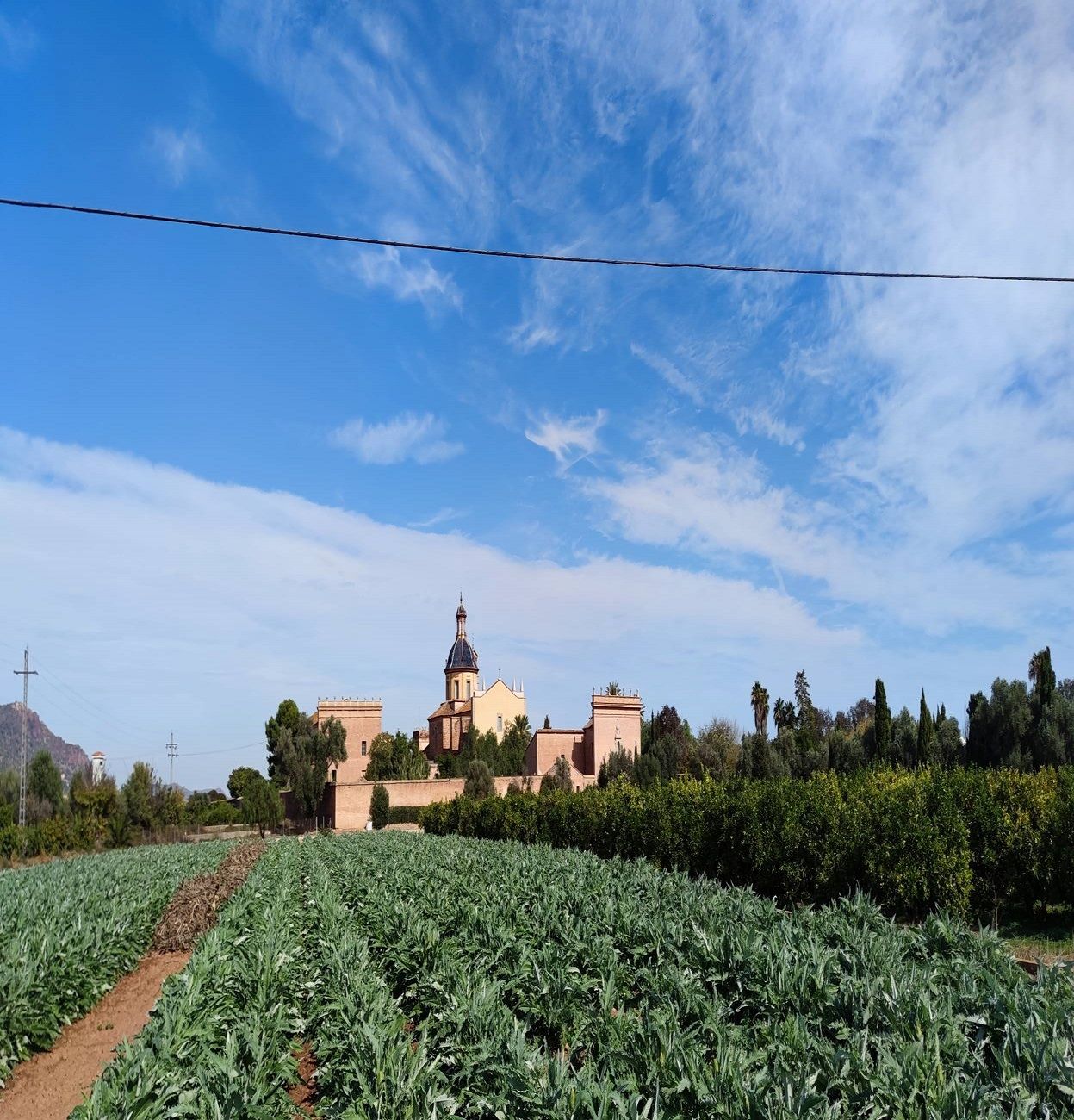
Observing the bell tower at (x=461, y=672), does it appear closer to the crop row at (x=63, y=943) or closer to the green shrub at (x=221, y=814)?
the green shrub at (x=221, y=814)

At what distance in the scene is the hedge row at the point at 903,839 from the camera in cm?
1243

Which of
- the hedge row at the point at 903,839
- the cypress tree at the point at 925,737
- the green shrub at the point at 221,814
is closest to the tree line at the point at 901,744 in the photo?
the cypress tree at the point at 925,737

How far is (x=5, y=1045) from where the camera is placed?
8.78 meters

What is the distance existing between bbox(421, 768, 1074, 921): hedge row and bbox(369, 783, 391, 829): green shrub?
3538 cm

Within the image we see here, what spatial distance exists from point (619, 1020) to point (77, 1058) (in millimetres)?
7690

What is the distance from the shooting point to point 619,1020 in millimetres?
5141

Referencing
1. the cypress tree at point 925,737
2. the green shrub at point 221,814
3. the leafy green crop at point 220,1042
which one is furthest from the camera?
the green shrub at point 221,814

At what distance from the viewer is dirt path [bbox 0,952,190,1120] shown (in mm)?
8086

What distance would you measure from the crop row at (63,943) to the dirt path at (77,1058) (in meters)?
0.19

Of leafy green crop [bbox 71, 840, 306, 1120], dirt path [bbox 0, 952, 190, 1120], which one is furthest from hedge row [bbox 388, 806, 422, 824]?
leafy green crop [bbox 71, 840, 306, 1120]

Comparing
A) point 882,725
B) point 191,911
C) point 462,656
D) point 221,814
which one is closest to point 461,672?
point 462,656

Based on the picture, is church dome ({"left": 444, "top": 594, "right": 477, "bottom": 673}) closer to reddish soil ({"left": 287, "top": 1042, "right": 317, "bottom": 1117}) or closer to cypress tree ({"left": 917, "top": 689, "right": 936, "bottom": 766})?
cypress tree ({"left": 917, "top": 689, "right": 936, "bottom": 766})

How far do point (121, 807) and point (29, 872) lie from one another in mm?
22692

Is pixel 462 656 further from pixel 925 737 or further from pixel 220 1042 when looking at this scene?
pixel 220 1042
